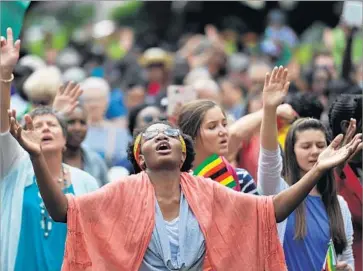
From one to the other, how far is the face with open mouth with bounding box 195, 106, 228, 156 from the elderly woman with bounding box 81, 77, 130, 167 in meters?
2.53

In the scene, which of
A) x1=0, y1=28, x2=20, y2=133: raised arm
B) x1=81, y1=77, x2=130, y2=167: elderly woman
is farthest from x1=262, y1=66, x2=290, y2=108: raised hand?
x1=81, y1=77, x2=130, y2=167: elderly woman

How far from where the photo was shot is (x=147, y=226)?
6387 mm

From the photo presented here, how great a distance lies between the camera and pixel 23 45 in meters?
20.9

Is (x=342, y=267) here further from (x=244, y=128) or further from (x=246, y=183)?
(x=244, y=128)

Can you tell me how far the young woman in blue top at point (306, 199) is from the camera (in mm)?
7203

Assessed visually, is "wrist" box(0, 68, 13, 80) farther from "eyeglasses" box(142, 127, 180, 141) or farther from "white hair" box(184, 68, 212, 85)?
"white hair" box(184, 68, 212, 85)

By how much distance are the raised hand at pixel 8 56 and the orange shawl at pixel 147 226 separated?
4.13 ft

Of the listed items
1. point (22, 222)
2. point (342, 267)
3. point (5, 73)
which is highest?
point (5, 73)

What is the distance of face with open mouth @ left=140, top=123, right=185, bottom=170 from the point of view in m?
6.58

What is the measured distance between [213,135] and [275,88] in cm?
83

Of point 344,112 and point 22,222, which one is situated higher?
point 344,112

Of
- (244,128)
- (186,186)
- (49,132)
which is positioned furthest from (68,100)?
(186,186)

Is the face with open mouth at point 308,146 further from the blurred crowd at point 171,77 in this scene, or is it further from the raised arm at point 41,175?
the raised arm at point 41,175

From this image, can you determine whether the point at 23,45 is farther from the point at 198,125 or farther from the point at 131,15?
the point at 198,125
